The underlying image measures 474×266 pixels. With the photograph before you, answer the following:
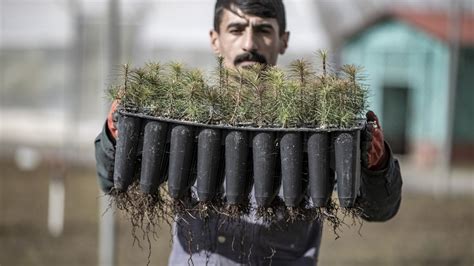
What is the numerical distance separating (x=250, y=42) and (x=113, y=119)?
548 millimetres

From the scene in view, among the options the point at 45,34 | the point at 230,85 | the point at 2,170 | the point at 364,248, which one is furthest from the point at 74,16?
→ the point at 230,85

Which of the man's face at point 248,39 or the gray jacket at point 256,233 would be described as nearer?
the gray jacket at point 256,233

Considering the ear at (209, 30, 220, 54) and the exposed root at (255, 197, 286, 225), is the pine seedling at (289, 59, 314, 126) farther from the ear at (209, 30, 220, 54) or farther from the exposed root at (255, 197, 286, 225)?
the ear at (209, 30, 220, 54)

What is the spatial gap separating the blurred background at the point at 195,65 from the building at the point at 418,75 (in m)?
0.03

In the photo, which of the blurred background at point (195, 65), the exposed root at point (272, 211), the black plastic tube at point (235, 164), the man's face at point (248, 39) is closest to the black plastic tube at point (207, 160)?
the black plastic tube at point (235, 164)

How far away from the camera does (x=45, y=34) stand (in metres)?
27.2

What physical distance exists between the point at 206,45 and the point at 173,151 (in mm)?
22495

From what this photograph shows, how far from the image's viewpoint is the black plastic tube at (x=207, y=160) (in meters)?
2.43

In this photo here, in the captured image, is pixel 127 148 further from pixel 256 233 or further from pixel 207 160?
pixel 256 233

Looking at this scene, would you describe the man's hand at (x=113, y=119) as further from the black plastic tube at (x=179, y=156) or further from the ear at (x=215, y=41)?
the ear at (x=215, y=41)

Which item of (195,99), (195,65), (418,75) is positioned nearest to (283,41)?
(195,99)

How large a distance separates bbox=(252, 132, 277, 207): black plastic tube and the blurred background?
5822 mm

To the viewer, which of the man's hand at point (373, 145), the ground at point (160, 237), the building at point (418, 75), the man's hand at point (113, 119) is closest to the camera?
the man's hand at point (373, 145)

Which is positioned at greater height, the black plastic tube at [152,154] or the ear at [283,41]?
the ear at [283,41]
